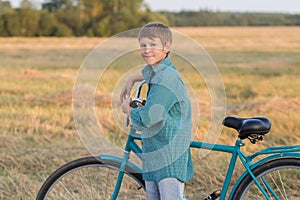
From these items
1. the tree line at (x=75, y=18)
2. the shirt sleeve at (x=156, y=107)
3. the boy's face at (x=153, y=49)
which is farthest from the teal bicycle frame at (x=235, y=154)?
the tree line at (x=75, y=18)

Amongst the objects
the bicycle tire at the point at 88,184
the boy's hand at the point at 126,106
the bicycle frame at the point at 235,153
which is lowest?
the bicycle tire at the point at 88,184

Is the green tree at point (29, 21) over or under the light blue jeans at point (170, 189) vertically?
under

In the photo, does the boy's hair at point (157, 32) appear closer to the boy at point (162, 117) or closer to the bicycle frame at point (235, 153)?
the boy at point (162, 117)

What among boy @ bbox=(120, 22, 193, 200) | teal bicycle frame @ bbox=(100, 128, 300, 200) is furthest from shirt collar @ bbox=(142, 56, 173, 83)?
teal bicycle frame @ bbox=(100, 128, 300, 200)

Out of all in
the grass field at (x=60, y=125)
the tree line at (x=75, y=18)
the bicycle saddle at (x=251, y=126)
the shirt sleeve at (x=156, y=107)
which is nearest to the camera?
the shirt sleeve at (x=156, y=107)

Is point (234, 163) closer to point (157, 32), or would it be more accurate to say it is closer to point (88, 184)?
point (157, 32)

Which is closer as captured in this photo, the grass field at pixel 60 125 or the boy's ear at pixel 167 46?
the boy's ear at pixel 167 46

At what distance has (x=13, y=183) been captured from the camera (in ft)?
16.4

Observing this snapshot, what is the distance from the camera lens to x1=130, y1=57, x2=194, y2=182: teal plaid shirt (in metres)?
3.11

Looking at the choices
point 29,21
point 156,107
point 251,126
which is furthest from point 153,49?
point 29,21

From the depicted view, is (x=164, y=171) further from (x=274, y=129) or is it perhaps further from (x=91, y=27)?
(x=91, y=27)

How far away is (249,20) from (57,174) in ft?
196

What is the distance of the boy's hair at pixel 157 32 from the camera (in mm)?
3129

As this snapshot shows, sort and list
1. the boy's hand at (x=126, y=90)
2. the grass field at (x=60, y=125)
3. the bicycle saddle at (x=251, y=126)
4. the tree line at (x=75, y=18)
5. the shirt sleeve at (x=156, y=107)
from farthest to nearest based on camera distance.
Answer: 1. the tree line at (x=75, y=18)
2. the grass field at (x=60, y=125)
3. the boy's hand at (x=126, y=90)
4. the bicycle saddle at (x=251, y=126)
5. the shirt sleeve at (x=156, y=107)
